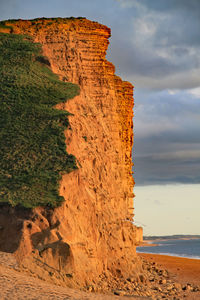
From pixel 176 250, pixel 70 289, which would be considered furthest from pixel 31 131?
pixel 176 250

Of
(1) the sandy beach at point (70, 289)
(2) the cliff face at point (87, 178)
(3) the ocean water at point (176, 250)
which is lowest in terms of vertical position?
(3) the ocean water at point (176, 250)

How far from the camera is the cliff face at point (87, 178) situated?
2070 centimetres

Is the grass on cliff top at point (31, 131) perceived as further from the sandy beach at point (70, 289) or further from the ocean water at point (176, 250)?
the ocean water at point (176, 250)

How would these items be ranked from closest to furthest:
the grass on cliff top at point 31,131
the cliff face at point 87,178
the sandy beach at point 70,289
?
the sandy beach at point 70,289
the cliff face at point 87,178
the grass on cliff top at point 31,131

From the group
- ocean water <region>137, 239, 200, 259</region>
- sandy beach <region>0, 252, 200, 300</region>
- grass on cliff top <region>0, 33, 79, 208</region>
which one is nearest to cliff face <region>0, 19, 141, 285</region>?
grass on cliff top <region>0, 33, 79, 208</region>

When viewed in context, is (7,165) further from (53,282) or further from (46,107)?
(53,282)

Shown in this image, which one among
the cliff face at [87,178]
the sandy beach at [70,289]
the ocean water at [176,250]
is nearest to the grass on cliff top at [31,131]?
the cliff face at [87,178]

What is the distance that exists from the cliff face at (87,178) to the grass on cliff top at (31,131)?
63 centimetres

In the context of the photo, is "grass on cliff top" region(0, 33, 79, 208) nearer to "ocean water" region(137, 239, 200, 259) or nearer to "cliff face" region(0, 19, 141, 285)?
"cliff face" region(0, 19, 141, 285)

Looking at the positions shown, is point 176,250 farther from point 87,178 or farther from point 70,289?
point 70,289

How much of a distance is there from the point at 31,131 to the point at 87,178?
14.6 ft

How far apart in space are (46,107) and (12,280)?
40.3ft

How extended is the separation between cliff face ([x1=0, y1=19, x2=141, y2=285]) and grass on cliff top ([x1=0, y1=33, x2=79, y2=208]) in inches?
24.8

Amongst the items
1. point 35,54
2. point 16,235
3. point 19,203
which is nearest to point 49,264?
point 16,235
